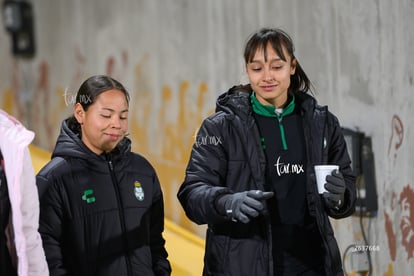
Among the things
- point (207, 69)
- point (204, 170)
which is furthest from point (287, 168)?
point (207, 69)

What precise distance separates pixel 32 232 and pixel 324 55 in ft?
7.50

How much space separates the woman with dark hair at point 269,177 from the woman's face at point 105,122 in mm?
328

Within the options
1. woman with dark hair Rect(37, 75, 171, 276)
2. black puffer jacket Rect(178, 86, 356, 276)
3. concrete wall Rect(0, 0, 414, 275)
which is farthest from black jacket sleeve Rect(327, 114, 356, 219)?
concrete wall Rect(0, 0, 414, 275)

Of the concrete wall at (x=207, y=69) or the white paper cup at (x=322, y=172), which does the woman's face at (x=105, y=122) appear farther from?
the white paper cup at (x=322, y=172)

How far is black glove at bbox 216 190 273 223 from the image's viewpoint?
6.86 ft

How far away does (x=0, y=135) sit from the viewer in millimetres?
2041

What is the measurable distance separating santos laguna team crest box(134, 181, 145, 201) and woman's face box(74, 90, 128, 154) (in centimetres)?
16

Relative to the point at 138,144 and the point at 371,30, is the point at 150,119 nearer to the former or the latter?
the point at 138,144

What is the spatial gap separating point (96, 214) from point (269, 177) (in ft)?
2.01

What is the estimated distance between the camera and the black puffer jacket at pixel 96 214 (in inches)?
94.0

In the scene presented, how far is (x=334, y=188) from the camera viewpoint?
227 centimetres

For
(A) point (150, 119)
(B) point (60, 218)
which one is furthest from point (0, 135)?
(A) point (150, 119)

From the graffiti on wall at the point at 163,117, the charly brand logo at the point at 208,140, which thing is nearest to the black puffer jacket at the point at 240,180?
the charly brand logo at the point at 208,140

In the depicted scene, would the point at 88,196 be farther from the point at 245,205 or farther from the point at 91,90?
the point at 245,205
